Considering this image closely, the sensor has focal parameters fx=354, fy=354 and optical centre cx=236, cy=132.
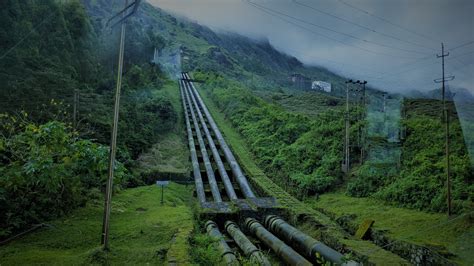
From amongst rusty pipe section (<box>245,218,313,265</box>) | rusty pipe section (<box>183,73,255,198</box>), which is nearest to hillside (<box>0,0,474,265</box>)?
rusty pipe section (<box>183,73,255,198</box>)

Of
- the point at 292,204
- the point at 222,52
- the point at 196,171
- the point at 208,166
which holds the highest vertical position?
the point at 222,52

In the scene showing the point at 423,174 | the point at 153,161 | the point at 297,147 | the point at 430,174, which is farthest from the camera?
the point at 297,147

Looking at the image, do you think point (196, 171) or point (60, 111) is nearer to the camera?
point (60, 111)

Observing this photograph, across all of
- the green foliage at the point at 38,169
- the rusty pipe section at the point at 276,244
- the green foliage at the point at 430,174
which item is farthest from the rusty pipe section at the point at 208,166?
the green foliage at the point at 430,174

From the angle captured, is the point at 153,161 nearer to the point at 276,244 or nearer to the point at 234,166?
the point at 234,166

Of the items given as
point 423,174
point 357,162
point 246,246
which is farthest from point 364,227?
point 357,162

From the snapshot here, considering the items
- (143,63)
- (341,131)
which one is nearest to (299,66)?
(143,63)

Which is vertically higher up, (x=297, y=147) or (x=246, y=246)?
Result: (x=297, y=147)
